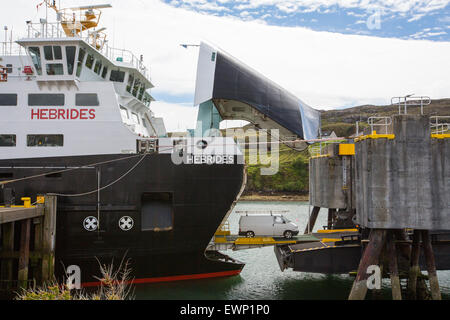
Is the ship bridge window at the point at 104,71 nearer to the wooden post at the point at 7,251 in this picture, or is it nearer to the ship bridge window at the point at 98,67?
the ship bridge window at the point at 98,67

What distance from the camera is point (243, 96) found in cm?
1662

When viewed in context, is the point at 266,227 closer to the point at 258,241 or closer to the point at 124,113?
the point at 258,241

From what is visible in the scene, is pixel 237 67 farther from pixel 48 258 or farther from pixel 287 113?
pixel 48 258

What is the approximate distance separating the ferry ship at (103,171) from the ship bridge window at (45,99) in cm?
4

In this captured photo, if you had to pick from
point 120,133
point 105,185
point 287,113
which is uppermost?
point 287,113

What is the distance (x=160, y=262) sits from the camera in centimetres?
1536

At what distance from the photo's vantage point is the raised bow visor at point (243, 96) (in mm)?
16456

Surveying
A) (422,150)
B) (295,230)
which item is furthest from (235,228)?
(422,150)

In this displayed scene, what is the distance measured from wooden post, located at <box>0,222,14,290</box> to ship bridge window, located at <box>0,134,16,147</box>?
323cm

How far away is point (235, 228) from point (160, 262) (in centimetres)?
1921

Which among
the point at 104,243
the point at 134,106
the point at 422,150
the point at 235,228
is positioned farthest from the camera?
the point at 235,228

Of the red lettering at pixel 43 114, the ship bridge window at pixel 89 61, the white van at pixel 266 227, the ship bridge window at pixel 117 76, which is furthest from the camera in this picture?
the ship bridge window at pixel 117 76

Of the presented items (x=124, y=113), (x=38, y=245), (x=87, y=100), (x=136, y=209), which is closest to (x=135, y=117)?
(x=124, y=113)

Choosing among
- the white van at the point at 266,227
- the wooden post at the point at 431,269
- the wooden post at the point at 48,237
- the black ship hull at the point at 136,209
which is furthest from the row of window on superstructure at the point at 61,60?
the wooden post at the point at 431,269
